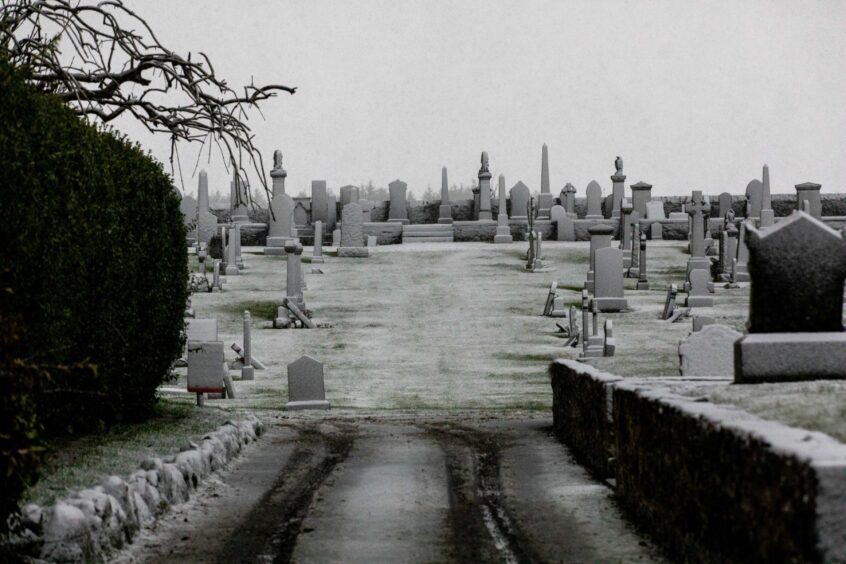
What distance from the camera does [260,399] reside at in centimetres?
2148

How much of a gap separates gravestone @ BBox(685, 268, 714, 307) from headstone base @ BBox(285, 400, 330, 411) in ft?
54.3

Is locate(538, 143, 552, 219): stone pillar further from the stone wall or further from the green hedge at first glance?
the stone wall

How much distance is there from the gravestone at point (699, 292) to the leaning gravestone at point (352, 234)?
16608 mm

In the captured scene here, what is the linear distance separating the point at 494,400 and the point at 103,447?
446 inches

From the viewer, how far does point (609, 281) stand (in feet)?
110

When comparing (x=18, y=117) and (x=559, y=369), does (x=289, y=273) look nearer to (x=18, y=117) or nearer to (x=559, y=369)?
(x=559, y=369)

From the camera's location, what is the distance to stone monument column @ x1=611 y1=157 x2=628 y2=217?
5994 cm

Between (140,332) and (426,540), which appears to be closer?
(426,540)

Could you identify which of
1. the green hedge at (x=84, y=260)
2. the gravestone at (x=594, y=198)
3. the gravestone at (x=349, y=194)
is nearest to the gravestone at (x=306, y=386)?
the green hedge at (x=84, y=260)

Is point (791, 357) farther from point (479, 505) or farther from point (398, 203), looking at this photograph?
point (398, 203)

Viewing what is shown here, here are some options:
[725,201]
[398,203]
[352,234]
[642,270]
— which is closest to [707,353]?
[642,270]

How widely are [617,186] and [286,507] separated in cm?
5216

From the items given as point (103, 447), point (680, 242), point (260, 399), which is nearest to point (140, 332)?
point (103, 447)

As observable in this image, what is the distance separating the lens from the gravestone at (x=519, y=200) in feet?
194
